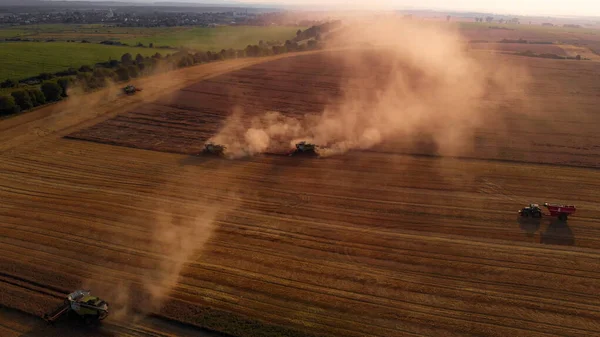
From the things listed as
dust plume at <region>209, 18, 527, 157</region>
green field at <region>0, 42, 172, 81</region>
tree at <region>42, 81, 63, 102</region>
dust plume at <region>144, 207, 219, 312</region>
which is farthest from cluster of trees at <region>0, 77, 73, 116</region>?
dust plume at <region>144, 207, 219, 312</region>

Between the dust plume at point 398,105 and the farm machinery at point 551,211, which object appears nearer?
the farm machinery at point 551,211

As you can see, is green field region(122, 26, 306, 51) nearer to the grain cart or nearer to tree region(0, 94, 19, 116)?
tree region(0, 94, 19, 116)

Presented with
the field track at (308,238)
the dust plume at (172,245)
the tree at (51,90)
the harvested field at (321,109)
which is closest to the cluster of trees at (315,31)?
the harvested field at (321,109)

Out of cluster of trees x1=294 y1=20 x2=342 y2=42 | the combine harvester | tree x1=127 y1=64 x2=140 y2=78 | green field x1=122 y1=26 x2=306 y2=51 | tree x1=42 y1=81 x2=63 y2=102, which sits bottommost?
the combine harvester

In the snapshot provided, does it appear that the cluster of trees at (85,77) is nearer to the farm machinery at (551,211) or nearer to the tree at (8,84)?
the tree at (8,84)

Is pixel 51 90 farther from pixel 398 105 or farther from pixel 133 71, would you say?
pixel 398 105

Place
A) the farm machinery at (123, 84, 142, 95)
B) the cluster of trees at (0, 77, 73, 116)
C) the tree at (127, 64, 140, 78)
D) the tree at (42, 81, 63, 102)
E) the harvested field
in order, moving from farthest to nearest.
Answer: the tree at (127, 64, 140, 78) < the farm machinery at (123, 84, 142, 95) < the tree at (42, 81, 63, 102) < the cluster of trees at (0, 77, 73, 116) < the harvested field

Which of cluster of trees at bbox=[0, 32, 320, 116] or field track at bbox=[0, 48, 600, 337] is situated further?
cluster of trees at bbox=[0, 32, 320, 116]
